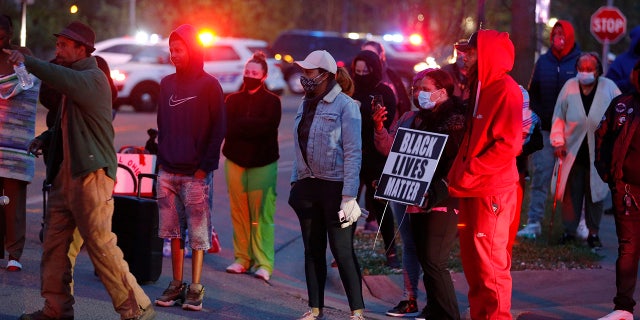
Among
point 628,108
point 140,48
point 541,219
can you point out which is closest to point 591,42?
point 140,48

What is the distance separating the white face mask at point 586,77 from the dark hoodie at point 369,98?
1.92m

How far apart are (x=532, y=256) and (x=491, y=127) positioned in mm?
4082

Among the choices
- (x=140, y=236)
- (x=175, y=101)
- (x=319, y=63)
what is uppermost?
(x=319, y=63)

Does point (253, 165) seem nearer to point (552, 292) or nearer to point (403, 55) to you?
point (552, 292)

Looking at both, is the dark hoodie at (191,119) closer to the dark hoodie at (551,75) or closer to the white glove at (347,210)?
the white glove at (347,210)

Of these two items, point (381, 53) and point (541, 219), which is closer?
point (381, 53)

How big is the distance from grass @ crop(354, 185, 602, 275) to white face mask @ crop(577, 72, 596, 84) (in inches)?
62.9

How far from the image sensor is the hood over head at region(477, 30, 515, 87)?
687cm

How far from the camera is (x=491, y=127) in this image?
685 cm

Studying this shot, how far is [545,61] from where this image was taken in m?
11.6

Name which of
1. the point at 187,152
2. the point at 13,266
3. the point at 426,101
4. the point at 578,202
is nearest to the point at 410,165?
the point at 426,101

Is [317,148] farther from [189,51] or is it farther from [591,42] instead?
[591,42]

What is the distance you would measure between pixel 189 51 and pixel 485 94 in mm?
2335

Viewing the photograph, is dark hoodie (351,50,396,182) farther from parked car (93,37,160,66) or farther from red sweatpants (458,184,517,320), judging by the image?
parked car (93,37,160,66)
